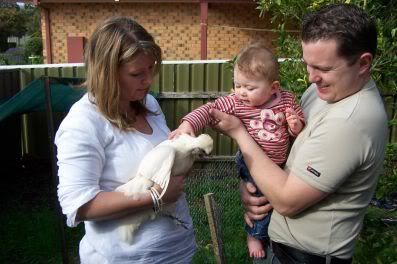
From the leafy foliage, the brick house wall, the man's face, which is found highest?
the leafy foliage

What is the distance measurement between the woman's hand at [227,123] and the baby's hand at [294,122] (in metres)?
0.21

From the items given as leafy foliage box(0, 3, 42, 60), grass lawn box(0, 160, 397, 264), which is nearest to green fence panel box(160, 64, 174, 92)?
grass lawn box(0, 160, 397, 264)

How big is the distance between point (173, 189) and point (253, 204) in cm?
47

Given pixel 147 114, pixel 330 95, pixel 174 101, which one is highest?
pixel 330 95

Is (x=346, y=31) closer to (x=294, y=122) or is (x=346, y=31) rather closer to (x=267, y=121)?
(x=294, y=122)

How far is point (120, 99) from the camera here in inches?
75.7

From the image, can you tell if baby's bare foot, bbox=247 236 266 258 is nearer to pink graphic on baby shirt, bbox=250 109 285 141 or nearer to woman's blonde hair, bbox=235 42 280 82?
pink graphic on baby shirt, bbox=250 109 285 141

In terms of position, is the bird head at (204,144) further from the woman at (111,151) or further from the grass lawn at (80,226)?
the grass lawn at (80,226)

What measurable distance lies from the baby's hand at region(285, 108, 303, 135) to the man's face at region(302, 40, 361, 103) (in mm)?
293

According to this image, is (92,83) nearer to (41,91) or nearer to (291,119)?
(291,119)

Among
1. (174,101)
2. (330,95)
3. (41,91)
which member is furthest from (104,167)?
(174,101)

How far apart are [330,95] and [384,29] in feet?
4.54

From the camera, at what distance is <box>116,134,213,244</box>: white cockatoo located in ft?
5.78

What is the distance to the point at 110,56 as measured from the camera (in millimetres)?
1780
